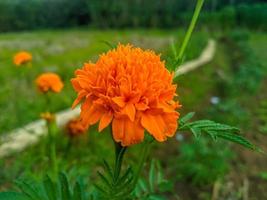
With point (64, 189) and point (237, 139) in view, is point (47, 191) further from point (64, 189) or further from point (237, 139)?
point (237, 139)

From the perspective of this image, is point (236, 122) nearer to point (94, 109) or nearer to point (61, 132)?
point (61, 132)

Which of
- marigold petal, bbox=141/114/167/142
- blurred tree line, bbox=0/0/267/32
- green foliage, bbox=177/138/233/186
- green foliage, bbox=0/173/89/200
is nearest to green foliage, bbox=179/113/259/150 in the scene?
marigold petal, bbox=141/114/167/142

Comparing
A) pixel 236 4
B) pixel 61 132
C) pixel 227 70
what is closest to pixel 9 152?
pixel 61 132

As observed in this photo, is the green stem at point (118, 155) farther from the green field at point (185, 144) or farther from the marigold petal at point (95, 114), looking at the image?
the green field at point (185, 144)

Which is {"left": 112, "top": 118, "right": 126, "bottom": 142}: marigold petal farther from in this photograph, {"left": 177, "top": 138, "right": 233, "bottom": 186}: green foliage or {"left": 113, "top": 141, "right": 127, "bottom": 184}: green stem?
{"left": 177, "top": 138, "right": 233, "bottom": 186}: green foliage

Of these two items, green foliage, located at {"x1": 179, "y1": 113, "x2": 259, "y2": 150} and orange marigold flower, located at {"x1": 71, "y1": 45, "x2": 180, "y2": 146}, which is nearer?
orange marigold flower, located at {"x1": 71, "y1": 45, "x2": 180, "y2": 146}

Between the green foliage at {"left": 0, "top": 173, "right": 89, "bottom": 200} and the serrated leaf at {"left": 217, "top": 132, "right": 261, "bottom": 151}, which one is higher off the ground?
the serrated leaf at {"left": 217, "top": 132, "right": 261, "bottom": 151}

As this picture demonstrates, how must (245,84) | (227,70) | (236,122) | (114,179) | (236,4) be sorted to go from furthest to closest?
(236,4) → (227,70) → (245,84) → (236,122) → (114,179)
